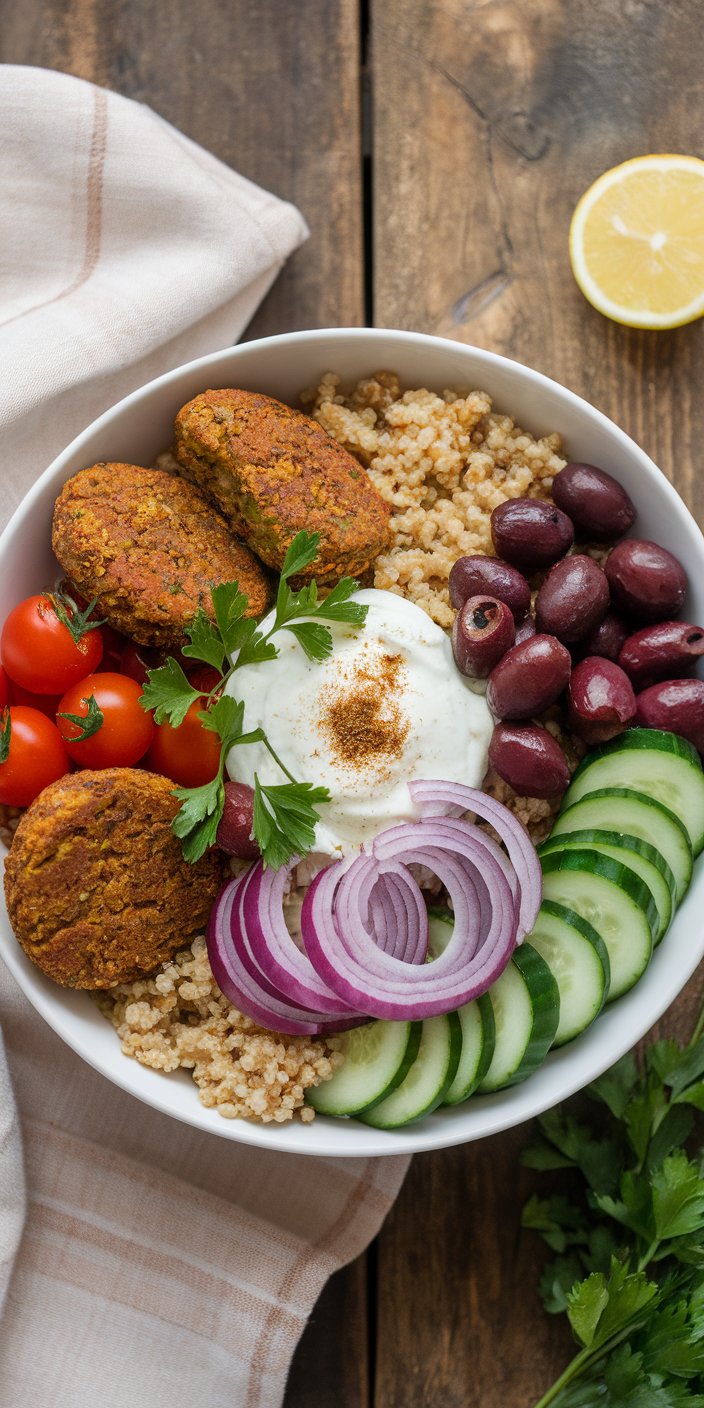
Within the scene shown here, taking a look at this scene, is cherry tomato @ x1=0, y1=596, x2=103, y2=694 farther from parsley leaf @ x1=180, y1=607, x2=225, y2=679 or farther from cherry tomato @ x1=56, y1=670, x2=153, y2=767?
parsley leaf @ x1=180, y1=607, x2=225, y2=679

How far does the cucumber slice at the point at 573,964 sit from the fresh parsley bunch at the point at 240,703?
57cm

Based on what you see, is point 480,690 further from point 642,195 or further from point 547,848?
point 642,195

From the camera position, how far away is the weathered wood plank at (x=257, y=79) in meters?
3.19

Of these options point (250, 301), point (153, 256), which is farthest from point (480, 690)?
point (153, 256)

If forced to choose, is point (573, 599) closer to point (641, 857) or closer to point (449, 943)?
point (641, 857)

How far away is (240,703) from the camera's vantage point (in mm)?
2543

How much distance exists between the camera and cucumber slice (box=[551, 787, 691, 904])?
8.36 feet

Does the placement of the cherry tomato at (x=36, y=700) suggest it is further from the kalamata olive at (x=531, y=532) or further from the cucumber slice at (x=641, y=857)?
the cucumber slice at (x=641, y=857)

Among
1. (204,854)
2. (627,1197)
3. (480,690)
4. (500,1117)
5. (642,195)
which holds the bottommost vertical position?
(627,1197)

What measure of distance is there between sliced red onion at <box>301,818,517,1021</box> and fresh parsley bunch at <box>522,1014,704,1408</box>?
28.4 inches

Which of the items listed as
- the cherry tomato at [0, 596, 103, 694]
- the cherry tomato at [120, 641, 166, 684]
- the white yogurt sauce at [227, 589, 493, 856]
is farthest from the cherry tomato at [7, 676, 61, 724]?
the white yogurt sauce at [227, 589, 493, 856]

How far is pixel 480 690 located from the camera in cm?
271

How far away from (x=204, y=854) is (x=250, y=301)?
4.99ft

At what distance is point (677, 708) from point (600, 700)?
18 centimetres
